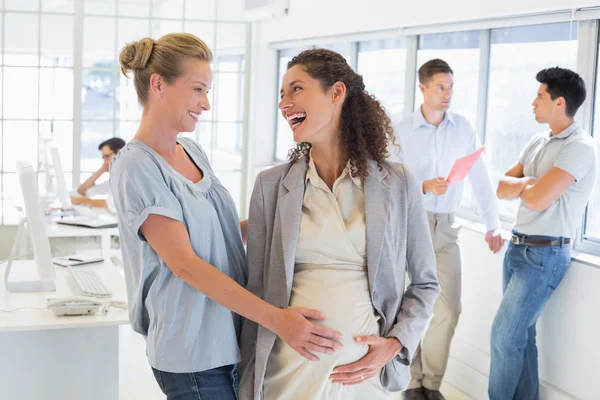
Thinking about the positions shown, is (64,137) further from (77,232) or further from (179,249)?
(179,249)

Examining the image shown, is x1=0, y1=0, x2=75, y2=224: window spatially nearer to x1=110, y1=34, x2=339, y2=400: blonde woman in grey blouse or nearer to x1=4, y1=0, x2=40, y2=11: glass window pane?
x1=4, y1=0, x2=40, y2=11: glass window pane

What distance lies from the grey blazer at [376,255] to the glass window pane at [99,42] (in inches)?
212

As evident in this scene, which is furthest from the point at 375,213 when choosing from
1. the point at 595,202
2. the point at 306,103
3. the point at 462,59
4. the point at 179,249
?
the point at 462,59

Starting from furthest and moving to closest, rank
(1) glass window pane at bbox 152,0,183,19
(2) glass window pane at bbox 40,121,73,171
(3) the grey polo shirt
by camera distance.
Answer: (1) glass window pane at bbox 152,0,183,19 < (2) glass window pane at bbox 40,121,73,171 < (3) the grey polo shirt

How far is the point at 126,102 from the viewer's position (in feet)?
23.5

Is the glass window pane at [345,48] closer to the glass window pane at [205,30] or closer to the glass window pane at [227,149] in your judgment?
the glass window pane at [205,30]

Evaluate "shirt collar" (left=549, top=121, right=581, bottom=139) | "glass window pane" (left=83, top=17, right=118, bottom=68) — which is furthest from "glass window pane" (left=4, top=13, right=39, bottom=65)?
"shirt collar" (left=549, top=121, right=581, bottom=139)

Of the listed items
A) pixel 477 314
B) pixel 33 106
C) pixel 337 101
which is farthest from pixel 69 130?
pixel 337 101

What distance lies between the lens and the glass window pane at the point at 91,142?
23.0 feet

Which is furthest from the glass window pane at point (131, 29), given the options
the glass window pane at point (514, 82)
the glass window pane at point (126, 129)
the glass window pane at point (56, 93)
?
the glass window pane at point (514, 82)

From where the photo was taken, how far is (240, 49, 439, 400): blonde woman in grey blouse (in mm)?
1893

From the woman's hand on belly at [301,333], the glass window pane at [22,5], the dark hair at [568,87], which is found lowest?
the woman's hand on belly at [301,333]

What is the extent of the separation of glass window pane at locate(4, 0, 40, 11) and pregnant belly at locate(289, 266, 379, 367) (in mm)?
5618

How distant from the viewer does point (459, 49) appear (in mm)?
4855
